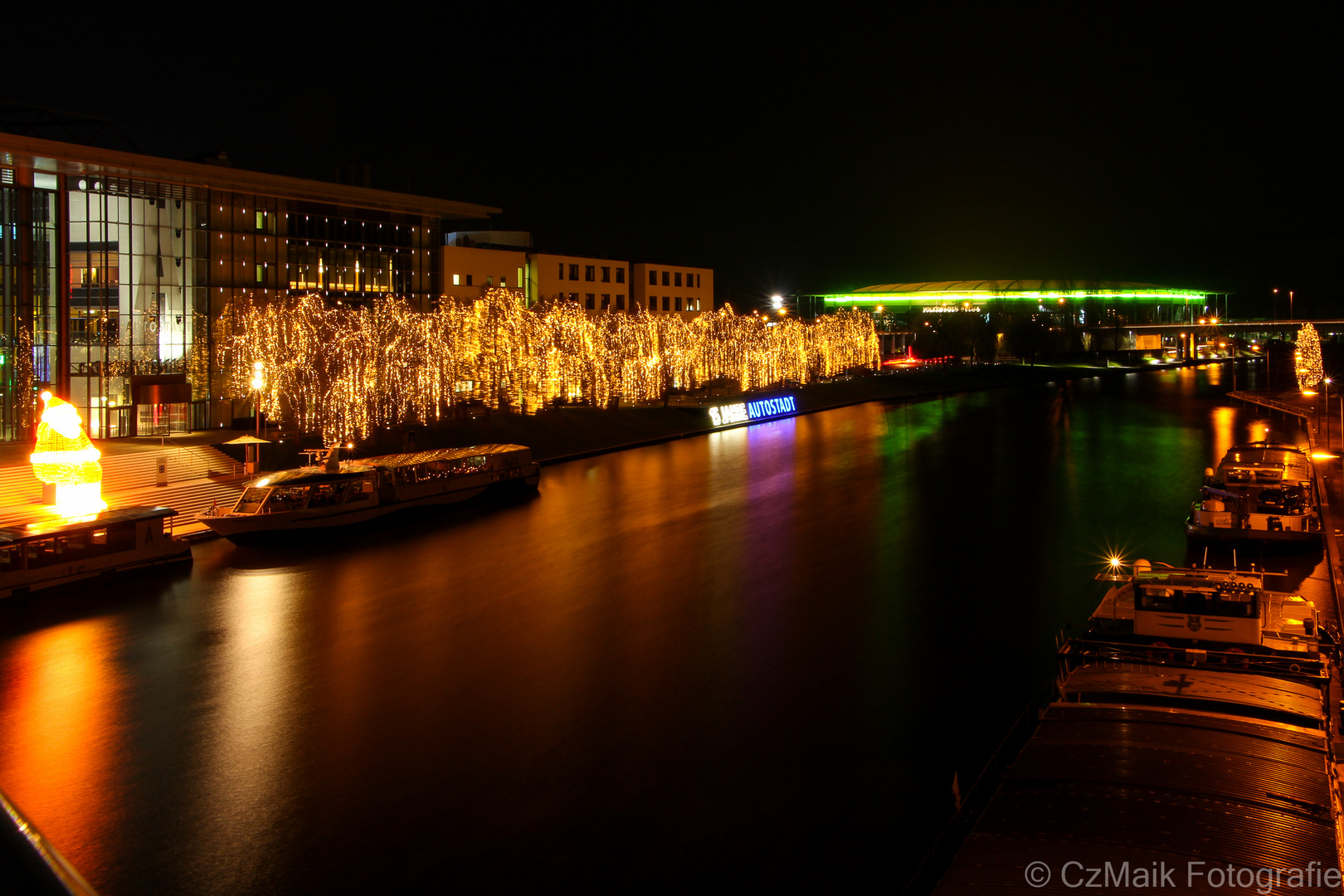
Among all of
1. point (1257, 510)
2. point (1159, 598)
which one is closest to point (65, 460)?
point (1159, 598)

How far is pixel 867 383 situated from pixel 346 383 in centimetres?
3556

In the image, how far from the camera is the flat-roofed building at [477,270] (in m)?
45.0

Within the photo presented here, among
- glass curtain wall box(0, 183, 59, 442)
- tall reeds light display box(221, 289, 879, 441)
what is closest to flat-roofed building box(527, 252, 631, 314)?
tall reeds light display box(221, 289, 879, 441)

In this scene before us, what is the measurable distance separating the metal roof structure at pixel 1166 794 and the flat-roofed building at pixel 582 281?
4225 centimetres

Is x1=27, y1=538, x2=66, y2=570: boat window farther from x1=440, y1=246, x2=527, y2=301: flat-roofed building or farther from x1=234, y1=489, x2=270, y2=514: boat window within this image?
x1=440, y1=246, x2=527, y2=301: flat-roofed building

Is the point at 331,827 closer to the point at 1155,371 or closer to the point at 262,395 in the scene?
the point at 262,395

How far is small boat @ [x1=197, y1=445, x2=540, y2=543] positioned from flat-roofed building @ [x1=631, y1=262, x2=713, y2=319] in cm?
3411

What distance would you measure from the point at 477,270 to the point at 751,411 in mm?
14658

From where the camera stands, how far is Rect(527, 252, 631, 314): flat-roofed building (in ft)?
167

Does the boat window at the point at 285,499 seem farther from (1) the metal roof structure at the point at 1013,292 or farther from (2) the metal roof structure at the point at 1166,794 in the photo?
(1) the metal roof structure at the point at 1013,292

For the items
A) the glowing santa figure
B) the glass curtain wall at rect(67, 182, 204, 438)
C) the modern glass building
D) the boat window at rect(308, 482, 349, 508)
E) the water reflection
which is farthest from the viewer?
the glass curtain wall at rect(67, 182, 204, 438)

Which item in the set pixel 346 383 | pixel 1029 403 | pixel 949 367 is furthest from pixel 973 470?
pixel 949 367

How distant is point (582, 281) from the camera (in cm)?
5425

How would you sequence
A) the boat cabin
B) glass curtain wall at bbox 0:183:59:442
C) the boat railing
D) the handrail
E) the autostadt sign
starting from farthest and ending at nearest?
the autostadt sign, the handrail, glass curtain wall at bbox 0:183:59:442, the boat cabin, the boat railing
